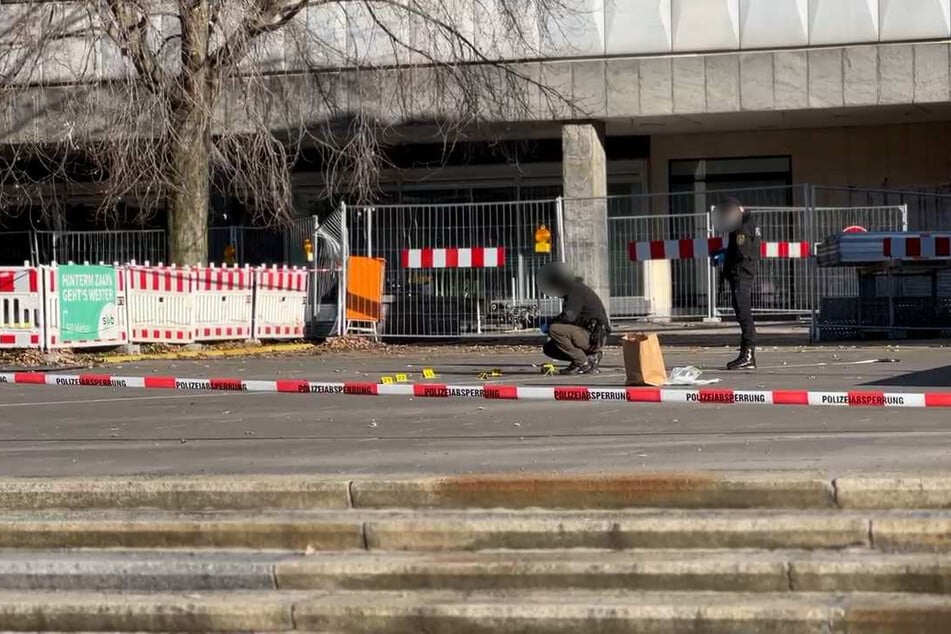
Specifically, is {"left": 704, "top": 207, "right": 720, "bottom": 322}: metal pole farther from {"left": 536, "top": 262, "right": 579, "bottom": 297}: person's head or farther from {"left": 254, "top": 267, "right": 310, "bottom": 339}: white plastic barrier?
{"left": 536, "top": 262, "right": 579, "bottom": 297}: person's head

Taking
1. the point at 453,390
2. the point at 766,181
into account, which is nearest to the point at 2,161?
the point at 766,181

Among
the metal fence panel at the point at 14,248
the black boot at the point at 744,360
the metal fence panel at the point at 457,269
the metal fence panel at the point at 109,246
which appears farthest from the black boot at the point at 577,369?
the metal fence panel at the point at 14,248

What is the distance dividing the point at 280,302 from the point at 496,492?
52.5ft

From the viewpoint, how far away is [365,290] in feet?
75.6

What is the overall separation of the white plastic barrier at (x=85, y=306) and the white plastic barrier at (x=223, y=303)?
136cm

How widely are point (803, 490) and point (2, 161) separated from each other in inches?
897

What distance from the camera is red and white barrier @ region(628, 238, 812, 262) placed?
21.4 metres

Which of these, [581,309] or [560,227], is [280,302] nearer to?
[560,227]

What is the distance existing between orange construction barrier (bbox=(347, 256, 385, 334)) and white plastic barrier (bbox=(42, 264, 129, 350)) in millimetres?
3721

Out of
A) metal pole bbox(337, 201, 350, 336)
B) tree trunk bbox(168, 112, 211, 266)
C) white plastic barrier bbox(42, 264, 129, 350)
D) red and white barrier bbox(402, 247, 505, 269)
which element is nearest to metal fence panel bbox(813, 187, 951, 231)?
red and white barrier bbox(402, 247, 505, 269)

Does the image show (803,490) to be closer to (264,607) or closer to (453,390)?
(264,607)

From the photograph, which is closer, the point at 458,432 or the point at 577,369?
the point at 458,432

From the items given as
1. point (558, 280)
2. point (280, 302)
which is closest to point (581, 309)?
point (558, 280)

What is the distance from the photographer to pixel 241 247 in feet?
91.2
